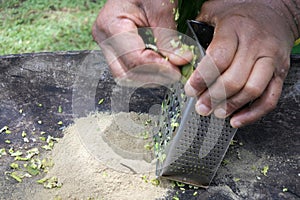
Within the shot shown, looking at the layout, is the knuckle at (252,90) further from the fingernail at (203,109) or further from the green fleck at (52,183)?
the green fleck at (52,183)

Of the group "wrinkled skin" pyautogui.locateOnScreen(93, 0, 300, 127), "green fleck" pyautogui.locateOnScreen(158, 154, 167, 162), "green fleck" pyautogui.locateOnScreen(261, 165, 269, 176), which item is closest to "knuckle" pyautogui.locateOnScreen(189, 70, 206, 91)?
"wrinkled skin" pyautogui.locateOnScreen(93, 0, 300, 127)

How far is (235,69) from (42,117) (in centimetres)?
61

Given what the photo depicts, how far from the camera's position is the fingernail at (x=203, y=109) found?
969mm

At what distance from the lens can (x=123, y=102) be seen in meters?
1.37

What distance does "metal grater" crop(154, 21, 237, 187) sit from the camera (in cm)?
105

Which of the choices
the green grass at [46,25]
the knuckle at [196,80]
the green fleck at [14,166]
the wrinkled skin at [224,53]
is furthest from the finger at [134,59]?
the green grass at [46,25]

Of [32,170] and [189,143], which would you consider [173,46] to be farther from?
[32,170]

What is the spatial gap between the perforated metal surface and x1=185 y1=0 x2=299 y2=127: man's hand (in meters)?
0.06

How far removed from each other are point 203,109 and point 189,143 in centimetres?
13

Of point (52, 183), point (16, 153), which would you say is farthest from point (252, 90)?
point (16, 153)

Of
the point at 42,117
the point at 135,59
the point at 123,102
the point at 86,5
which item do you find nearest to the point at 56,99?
the point at 42,117

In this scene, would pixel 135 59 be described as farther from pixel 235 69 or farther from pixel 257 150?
pixel 257 150

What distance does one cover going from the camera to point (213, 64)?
3.05 feet

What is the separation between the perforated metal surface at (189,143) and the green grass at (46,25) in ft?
4.42
